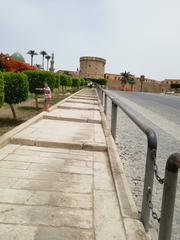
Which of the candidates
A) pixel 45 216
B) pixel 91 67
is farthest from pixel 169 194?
pixel 91 67

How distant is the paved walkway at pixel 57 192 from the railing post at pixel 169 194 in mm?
668

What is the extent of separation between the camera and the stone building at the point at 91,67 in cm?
11444

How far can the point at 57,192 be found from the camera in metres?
4.28

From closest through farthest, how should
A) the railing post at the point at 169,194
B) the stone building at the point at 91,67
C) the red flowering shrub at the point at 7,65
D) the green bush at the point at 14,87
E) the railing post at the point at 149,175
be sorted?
the railing post at the point at 169,194 → the railing post at the point at 149,175 → the green bush at the point at 14,87 → the red flowering shrub at the point at 7,65 → the stone building at the point at 91,67

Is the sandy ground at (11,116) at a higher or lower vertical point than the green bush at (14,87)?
lower

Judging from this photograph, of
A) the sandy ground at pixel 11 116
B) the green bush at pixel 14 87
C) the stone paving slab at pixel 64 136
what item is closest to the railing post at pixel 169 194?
the stone paving slab at pixel 64 136

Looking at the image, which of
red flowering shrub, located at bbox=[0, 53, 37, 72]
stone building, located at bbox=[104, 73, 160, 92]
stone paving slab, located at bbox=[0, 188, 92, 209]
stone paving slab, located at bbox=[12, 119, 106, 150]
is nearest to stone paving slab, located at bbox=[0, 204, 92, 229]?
stone paving slab, located at bbox=[0, 188, 92, 209]

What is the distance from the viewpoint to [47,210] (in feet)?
12.1

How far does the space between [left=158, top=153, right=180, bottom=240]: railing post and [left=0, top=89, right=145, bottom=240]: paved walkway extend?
668 mm

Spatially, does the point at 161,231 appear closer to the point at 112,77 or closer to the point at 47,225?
the point at 47,225

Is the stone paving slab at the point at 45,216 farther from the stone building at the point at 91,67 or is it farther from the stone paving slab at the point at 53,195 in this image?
the stone building at the point at 91,67

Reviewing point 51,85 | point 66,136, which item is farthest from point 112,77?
point 66,136

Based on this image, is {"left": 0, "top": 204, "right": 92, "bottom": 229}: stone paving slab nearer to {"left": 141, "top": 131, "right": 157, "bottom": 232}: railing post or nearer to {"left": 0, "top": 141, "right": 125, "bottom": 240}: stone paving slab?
{"left": 0, "top": 141, "right": 125, "bottom": 240}: stone paving slab

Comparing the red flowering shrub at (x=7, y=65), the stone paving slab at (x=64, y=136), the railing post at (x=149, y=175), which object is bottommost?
the stone paving slab at (x=64, y=136)
